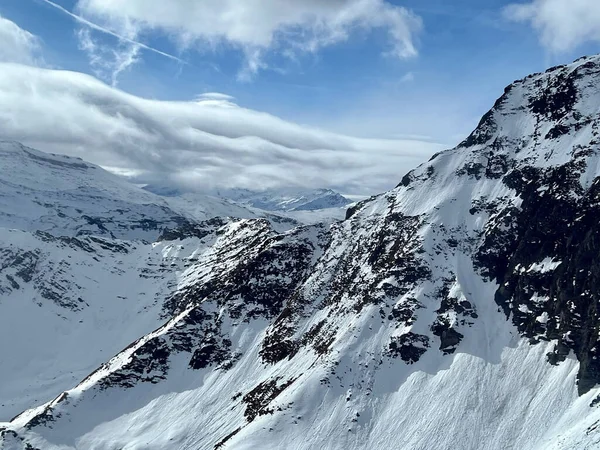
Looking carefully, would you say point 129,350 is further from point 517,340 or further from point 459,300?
point 517,340

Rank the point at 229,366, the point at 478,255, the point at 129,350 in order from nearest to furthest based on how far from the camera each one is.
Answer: the point at 478,255
the point at 229,366
the point at 129,350

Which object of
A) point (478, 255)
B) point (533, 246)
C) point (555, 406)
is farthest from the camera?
point (478, 255)

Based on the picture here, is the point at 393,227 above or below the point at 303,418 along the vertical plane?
above

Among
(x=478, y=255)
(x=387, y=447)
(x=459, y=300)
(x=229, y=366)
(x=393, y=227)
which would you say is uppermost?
(x=393, y=227)

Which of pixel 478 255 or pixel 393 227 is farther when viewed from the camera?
pixel 393 227

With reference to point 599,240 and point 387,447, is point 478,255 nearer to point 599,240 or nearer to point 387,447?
point 599,240

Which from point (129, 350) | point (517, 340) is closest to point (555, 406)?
point (517, 340)
